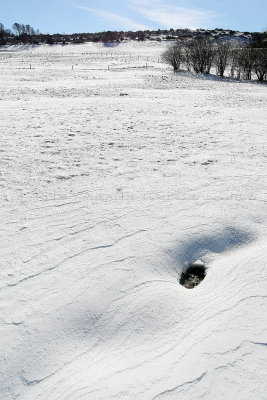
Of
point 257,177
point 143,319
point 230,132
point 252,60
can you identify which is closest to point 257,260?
point 143,319

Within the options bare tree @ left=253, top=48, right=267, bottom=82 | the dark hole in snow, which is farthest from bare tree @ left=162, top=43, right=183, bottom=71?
the dark hole in snow

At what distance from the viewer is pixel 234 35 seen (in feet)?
174

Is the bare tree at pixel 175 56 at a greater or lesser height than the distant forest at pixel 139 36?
lesser

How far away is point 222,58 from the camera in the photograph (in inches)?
978

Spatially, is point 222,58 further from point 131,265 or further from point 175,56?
point 131,265

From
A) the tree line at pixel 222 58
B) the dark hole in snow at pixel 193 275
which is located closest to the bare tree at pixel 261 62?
the tree line at pixel 222 58

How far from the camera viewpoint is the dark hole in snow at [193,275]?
365cm

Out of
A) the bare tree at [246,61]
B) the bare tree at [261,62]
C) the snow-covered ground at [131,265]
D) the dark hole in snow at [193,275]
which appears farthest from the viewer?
the bare tree at [246,61]

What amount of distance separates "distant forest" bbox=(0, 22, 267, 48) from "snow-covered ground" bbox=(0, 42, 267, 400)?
34.3 metres

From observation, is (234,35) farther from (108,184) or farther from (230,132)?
(108,184)

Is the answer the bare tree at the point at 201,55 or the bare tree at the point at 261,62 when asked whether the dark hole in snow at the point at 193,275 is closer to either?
the bare tree at the point at 261,62

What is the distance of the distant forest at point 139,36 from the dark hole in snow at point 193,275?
36869mm

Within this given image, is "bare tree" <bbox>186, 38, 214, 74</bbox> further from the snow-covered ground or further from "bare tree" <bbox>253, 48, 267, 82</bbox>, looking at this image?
the snow-covered ground

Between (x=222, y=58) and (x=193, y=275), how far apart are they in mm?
25943
